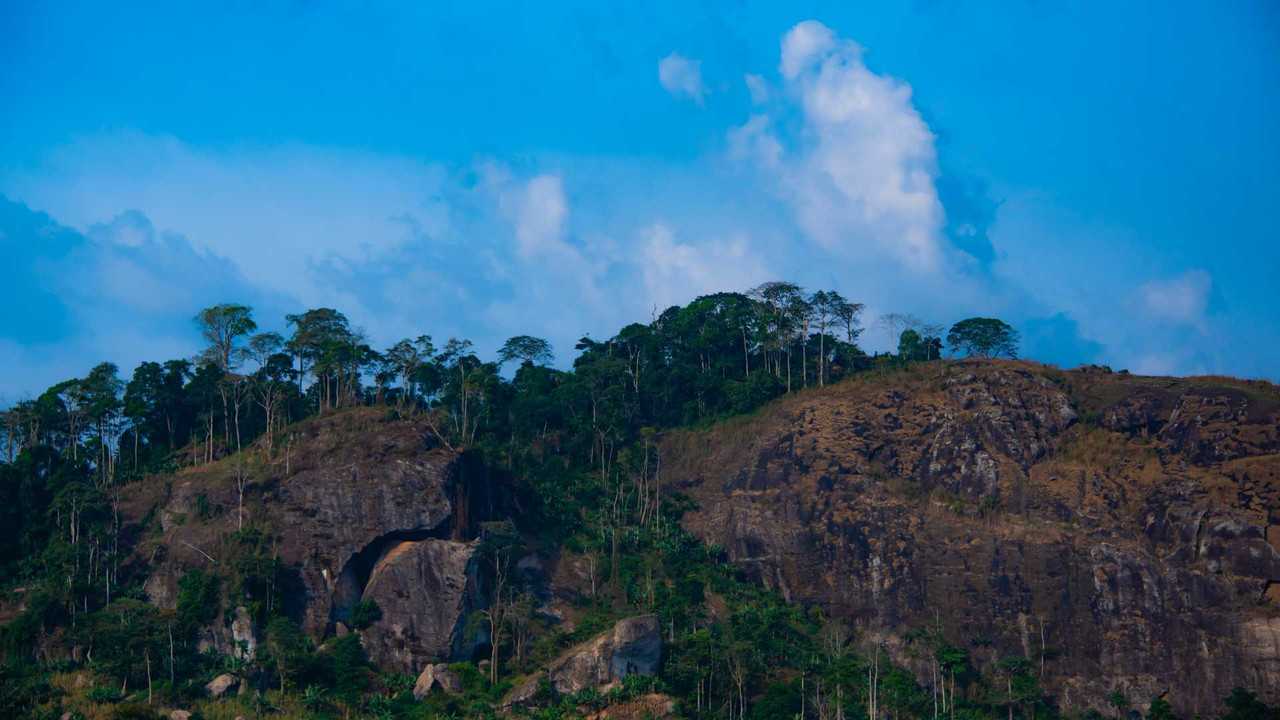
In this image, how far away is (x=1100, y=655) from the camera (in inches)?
A: 2554

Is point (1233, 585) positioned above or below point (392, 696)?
above

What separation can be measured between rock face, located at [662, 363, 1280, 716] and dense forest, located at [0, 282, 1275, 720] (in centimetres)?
210

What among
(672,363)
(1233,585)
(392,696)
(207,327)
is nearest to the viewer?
(392,696)

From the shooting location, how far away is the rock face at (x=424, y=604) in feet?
207

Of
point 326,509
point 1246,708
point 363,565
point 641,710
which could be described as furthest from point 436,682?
point 1246,708

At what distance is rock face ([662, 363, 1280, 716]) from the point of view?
64.2 meters

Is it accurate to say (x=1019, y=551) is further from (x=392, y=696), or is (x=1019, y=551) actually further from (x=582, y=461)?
(x=392, y=696)

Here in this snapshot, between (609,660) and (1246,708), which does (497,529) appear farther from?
(1246,708)

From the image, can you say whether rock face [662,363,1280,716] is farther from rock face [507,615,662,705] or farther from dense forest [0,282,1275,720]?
rock face [507,615,662,705]

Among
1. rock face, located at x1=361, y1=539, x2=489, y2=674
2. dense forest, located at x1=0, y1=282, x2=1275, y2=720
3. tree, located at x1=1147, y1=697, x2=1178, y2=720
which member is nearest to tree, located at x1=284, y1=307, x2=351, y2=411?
dense forest, located at x1=0, y1=282, x2=1275, y2=720

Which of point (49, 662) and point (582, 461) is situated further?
point (582, 461)

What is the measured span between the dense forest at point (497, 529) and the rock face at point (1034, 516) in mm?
2098

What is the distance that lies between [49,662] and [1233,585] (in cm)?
6016

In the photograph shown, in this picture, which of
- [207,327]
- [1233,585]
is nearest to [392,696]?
[207,327]
